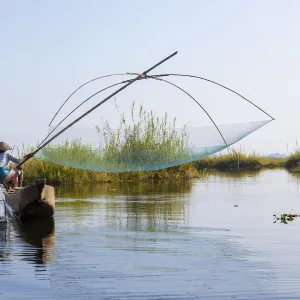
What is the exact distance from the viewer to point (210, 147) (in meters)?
10.1

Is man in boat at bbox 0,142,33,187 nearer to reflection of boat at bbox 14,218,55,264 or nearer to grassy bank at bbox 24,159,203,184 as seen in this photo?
reflection of boat at bbox 14,218,55,264

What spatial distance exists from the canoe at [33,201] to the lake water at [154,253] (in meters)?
0.27

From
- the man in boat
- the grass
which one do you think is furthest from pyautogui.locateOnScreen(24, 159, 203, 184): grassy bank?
the man in boat

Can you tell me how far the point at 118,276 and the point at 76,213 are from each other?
605cm

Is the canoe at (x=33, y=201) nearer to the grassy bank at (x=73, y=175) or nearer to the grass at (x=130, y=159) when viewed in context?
the grass at (x=130, y=159)

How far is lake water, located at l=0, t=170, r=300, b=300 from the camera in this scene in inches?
231

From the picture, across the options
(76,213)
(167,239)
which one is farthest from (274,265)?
(76,213)

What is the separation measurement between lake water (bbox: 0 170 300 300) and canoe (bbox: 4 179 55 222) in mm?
269

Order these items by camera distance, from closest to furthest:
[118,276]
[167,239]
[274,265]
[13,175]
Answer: [118,276], [274,265], [167,239], [13,175]

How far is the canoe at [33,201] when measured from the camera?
10500 millimetres

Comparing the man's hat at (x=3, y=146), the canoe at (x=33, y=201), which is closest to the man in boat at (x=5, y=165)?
the man's hat at (x=3, y=146)

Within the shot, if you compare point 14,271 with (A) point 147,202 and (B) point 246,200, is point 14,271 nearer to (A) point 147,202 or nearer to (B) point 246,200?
(A) point 147,202

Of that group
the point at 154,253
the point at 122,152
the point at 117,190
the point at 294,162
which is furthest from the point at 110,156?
the point at 294,162

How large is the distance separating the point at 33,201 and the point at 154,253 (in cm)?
354
